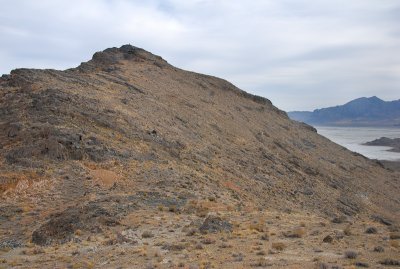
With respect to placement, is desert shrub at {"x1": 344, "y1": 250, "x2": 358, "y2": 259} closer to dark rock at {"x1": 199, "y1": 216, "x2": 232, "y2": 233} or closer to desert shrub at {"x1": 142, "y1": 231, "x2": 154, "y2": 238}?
dark rock at {"x1": 199, "y1": 216, "x2": 232, "y2": 233}

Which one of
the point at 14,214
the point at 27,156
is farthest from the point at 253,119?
the point at 14,214

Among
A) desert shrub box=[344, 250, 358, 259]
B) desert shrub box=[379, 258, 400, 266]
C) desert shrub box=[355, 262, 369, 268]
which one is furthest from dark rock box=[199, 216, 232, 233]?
desert shrub box=[379, 258, 400, 266]

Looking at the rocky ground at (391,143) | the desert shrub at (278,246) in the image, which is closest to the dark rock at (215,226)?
the desert shrub at (278,246)

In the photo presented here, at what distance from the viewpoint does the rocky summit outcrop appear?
21.2 m

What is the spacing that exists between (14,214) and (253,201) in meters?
15.3

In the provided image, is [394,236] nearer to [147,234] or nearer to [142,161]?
[147,234]

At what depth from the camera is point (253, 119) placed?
60875 millimetres

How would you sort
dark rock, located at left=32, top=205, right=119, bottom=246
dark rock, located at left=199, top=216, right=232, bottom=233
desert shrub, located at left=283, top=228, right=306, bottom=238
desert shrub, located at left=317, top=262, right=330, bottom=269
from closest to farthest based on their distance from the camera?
desert shrub, located at left=317, top=262, right=330, bottom=269 < desert shrub, located at left=283, top=228, right=306, bottom=238 < dark rock, located at left=32, top=205, right=119, bottom=246 < dark rock, located at left=199, top=216, right=232, bottom=233

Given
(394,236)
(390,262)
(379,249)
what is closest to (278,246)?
(379,249)

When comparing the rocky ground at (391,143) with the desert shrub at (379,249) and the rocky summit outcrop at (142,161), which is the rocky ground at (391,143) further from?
A: the desert shrub at (379,249)

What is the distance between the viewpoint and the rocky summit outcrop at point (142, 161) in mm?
21172

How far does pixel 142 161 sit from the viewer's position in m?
29.8

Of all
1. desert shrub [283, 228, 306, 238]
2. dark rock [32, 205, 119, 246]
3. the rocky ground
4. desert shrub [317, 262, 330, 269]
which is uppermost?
dark rock [32, 205, 119, 246]

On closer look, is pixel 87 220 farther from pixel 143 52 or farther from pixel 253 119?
pixel 143 52
